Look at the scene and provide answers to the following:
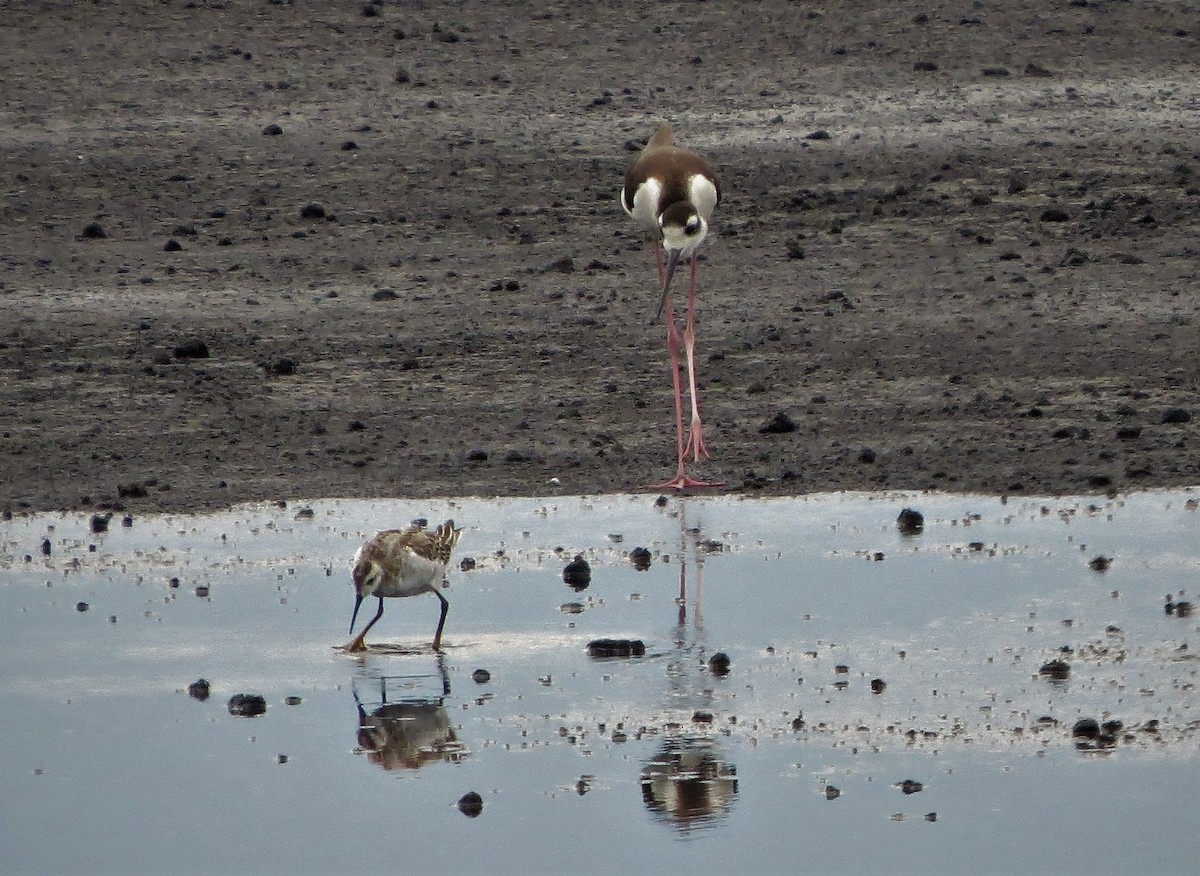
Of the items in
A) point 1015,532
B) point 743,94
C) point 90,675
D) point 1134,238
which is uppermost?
point 743,94

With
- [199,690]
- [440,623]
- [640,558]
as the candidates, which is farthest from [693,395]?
[199,690]

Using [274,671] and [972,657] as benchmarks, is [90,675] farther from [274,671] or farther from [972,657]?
[972,657]

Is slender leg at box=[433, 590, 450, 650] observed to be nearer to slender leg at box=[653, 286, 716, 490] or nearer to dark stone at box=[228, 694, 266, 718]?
dark stone at box=[228, 694, 266, 718]

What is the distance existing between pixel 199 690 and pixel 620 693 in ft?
4.80

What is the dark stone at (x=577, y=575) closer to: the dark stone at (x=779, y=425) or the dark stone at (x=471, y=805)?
the dark stone at (x=471, y=805)

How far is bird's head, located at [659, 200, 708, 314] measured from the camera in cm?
1186

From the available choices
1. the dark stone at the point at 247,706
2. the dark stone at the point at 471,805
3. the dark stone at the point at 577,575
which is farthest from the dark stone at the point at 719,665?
the dark stone at the point at 247,706

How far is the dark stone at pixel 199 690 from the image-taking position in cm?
792

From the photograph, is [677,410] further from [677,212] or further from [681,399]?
[677,212]

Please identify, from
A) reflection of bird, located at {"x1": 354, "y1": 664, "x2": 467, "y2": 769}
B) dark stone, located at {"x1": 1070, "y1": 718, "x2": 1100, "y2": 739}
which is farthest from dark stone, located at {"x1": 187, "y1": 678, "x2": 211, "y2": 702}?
dark stone, located at {"x1": 1070, "y1": 718, "x2": 1100, "y2": 739}

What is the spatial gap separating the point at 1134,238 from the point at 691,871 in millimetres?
9884

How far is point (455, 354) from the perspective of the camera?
43.3 feet

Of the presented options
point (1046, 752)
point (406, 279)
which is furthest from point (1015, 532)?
point (406, 279)

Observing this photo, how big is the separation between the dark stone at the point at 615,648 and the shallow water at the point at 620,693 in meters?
0.04
